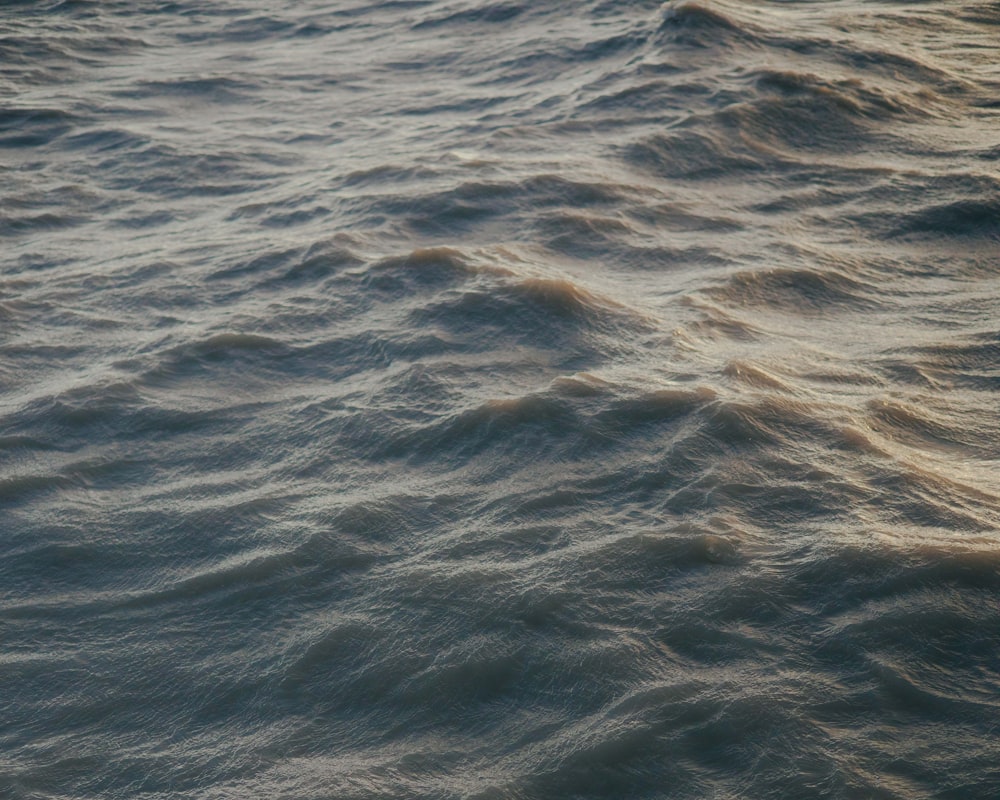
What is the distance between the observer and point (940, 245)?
5.02m

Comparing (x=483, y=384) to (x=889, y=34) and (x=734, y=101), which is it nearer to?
(x=734, y=101)

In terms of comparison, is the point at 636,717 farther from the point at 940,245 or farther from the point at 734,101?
the point at 734,101

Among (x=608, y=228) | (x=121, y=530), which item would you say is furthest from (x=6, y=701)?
(x=608, y=228)

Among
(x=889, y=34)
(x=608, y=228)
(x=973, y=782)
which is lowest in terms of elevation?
(x=973, y=782)

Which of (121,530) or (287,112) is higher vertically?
(287,112)

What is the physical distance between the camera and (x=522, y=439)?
147 inches

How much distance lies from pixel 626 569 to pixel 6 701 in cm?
182

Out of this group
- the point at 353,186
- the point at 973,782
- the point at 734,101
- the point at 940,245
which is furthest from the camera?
the point at 734,101

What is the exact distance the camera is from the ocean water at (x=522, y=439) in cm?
258

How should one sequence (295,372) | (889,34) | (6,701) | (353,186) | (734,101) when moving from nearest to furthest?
1. (6,701)
2. (295,372)
3. (353,186)
4. (734,101)
5. (889,34)

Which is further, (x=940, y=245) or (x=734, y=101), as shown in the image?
(x=734, y=101)

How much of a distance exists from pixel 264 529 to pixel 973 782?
2233mm

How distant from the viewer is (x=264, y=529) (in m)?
3.40

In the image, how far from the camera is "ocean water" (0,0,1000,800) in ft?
8.45
